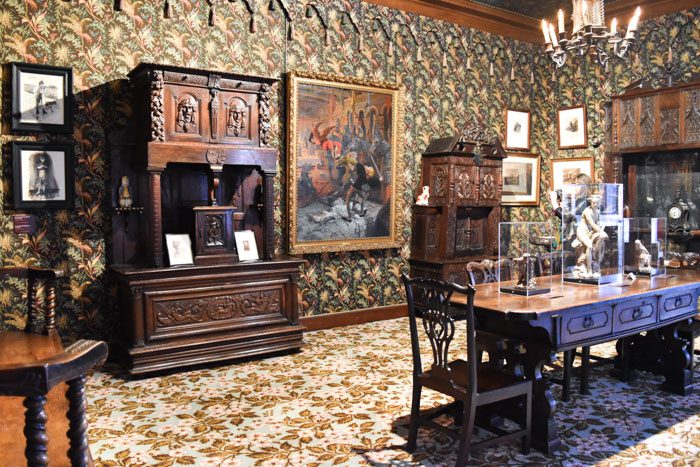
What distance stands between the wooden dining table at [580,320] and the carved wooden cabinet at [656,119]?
131 inches

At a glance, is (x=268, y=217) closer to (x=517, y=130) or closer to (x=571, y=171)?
(x=517, y=130)

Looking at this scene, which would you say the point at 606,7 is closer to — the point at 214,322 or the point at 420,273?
the point at 420,273

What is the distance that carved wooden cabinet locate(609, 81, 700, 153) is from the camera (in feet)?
24.0

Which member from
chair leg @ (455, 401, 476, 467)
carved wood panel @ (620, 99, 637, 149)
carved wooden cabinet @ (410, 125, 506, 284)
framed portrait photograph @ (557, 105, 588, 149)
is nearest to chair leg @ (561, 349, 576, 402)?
chair leg @ (455, 401, 476, 467)

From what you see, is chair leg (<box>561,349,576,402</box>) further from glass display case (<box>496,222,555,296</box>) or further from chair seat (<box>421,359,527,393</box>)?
chair seat (<box>421,359,527,393</box>)

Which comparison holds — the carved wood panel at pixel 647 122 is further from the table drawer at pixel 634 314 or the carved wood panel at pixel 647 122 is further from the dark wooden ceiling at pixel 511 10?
the table drawer at pixel 634 314

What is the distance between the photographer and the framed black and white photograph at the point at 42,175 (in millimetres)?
5215

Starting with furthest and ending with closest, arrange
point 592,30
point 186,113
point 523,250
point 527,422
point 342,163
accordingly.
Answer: point 342,163
point 186,113
point 592,30
point 523,250
point 527,422

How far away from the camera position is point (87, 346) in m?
1.78

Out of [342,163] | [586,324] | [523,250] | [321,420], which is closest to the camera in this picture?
[586,324]

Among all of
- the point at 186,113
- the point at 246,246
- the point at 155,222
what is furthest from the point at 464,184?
the point at 155,222

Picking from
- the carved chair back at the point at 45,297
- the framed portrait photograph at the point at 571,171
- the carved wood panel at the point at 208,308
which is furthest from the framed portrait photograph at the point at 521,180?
the carved chair back at the point at 45,297

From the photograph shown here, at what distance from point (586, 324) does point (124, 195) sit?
13.8 feet

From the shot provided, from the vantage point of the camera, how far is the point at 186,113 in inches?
213
